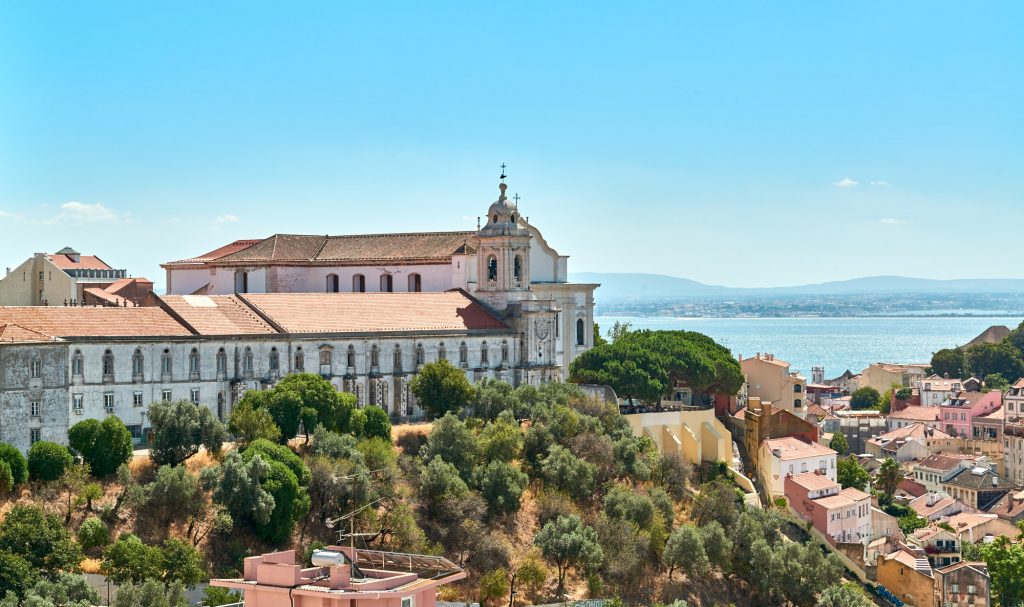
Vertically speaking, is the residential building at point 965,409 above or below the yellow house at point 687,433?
below

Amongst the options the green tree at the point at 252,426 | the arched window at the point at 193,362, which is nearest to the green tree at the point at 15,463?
the green tree at the point at 252,426

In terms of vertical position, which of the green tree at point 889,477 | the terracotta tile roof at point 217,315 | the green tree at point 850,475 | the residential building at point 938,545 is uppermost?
the terracotta tile roof at point 217,315

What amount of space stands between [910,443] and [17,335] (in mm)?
66267

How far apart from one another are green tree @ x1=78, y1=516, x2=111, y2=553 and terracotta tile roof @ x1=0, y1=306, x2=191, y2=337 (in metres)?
9.20

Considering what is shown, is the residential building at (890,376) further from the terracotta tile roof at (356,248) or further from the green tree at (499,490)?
the green tree at (499,490)

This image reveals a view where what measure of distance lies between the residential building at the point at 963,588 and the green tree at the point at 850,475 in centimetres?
1285

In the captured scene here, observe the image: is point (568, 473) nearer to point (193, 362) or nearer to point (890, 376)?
point (193, 362)

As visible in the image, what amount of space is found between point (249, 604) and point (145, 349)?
99.7 ft

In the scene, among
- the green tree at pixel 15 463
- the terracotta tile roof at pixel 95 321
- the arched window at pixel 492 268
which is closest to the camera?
the green tree at pixel 15 463

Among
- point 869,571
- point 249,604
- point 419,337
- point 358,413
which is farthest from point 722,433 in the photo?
point 249,604

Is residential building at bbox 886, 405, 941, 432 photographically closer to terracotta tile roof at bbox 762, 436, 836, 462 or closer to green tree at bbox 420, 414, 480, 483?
terracotta tile roof at bbox 762, 436, 836, 462

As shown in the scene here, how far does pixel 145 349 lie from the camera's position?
187 ft

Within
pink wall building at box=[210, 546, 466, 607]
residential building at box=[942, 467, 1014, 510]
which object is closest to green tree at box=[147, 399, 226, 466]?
pink wall building at box=[210, 546, 466, 607]

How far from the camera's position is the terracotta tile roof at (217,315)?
197 ft
